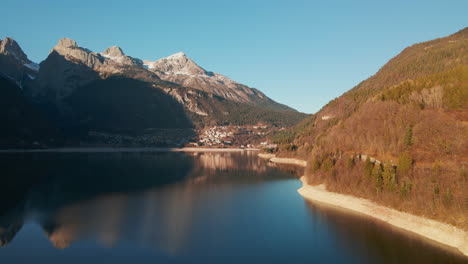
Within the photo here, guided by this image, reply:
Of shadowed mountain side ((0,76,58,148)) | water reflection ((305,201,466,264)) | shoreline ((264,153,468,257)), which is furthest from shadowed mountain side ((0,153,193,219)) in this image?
shadowed mountain side ((0,76,58,148))

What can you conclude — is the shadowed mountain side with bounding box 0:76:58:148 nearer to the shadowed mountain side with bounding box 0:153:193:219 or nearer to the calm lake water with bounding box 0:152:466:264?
the shadowed mountain side with bounding box 0:153:193:219

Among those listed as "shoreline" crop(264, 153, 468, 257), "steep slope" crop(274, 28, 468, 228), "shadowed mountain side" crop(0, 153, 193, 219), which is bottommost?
"shoreline" crop(264, 153, 468, 257)

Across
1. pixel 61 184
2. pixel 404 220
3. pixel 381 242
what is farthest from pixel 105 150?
pixel 381 242

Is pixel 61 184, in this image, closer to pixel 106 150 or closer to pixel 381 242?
pixel 381 242

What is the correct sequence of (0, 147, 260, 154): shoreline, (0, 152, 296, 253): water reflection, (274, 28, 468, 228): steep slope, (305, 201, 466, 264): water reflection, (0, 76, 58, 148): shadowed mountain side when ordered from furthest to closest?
(0, 76, 58, 148): shadowed mountain side < (0, 147, 260, 154): shoreline < (274, 28, 468, 228): steep slope < (0, 152, 296, 253): water reflection < (305, 201, 466, 264): water reflection

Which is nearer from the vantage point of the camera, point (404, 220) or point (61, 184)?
point (404, 220)
